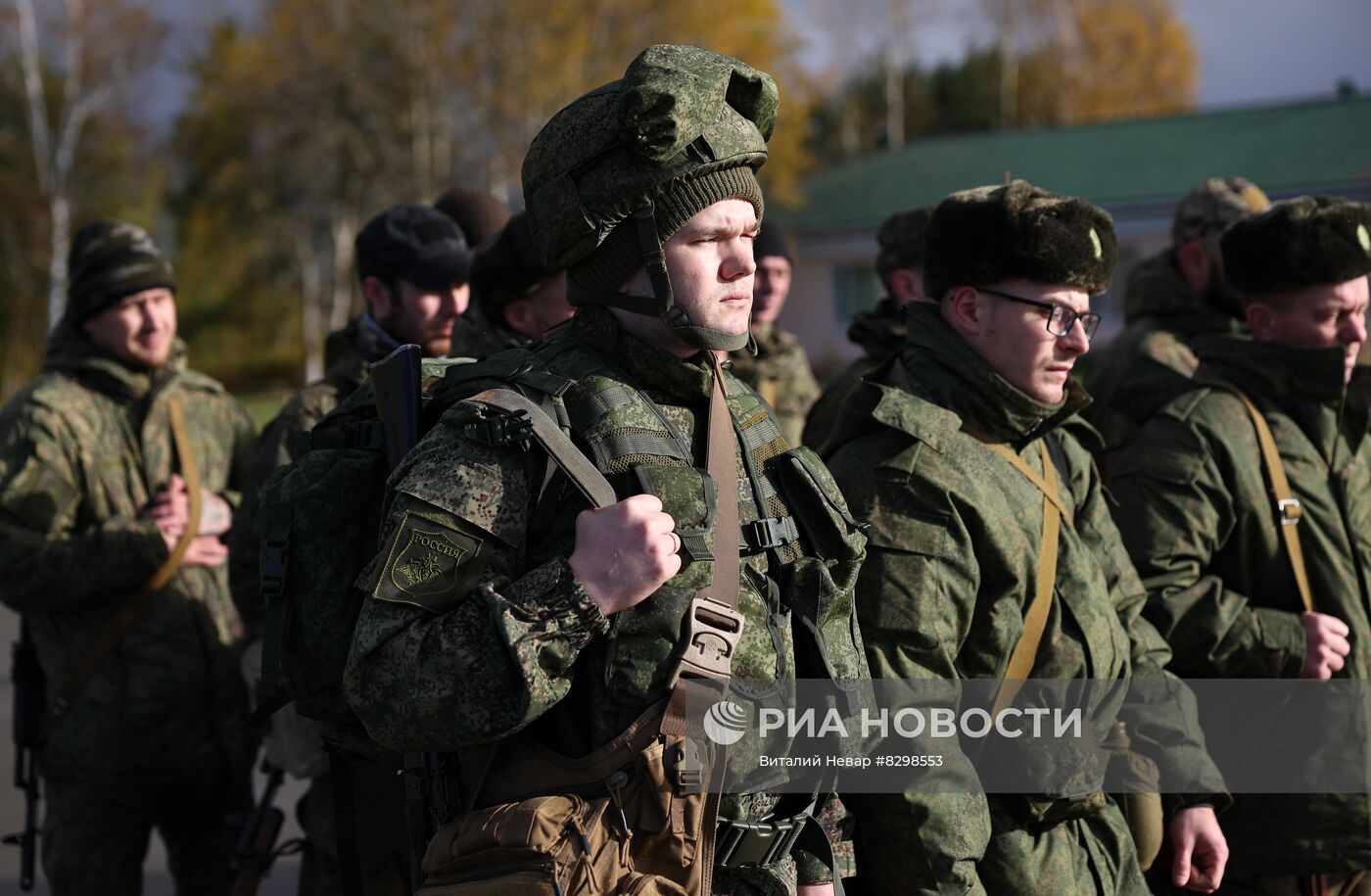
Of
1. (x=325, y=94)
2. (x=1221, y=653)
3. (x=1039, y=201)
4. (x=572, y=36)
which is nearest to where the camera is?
(x=1039, y=201)

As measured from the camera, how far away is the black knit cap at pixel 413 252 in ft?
15.3

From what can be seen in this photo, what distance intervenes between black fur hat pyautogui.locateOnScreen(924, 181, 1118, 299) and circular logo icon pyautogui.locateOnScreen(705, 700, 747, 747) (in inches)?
58.9

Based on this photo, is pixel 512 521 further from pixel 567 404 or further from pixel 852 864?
pixel 852 864

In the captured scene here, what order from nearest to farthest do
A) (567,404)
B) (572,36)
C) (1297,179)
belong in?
(567,404) < (1297,179) < (572,36)

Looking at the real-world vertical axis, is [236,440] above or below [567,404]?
below

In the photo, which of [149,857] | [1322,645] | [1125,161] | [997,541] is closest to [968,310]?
A: [997,541]

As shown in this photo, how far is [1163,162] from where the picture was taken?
38.0 meters

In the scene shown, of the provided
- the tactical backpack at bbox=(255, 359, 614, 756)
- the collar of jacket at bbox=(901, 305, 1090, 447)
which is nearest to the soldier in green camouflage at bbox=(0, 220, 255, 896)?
the tactical backpack at bbox=(255, 359, 614, 756)

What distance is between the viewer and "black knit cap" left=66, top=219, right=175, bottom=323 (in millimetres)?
5133

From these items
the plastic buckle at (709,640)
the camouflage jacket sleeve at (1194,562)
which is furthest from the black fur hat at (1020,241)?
the plastic buckle at (709,640)

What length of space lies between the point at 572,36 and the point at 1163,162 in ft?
53.0

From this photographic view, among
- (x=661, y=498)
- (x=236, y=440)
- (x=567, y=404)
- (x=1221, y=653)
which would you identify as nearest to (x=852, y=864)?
(x=661, y=498)

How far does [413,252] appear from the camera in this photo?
4.65 metres

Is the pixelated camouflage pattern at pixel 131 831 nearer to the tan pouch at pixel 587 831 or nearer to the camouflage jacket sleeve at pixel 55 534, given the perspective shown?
the camouflage jacket sleeve at pixel 55 534
